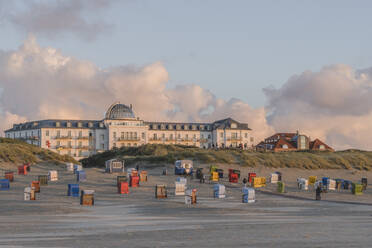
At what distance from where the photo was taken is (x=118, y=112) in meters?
121

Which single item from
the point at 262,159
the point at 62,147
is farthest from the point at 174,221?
the point at 62,147

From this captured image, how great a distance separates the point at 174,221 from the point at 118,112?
100.0 m

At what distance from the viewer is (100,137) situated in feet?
398

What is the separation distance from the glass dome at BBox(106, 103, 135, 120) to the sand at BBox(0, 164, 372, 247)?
263 feet

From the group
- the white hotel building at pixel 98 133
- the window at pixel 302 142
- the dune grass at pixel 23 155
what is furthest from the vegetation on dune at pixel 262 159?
the white hotel building at pixel 98 133

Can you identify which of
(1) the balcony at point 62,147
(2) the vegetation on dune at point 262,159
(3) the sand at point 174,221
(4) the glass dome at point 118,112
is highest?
(4) the glass dome at point 118,112

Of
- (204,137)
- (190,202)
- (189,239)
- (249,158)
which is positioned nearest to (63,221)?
(189,239)

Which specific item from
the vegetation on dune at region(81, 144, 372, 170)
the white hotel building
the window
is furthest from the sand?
the window

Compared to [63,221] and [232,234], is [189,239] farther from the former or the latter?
[63,221]

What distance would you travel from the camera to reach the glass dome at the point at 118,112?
121 meters

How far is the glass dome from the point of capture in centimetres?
12138

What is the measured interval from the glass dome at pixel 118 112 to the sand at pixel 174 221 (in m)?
80.1

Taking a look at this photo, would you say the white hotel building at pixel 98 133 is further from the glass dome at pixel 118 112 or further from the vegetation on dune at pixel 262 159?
the vegetation on dune at pixel 262 159

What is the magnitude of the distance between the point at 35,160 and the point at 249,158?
27084 millimetres
